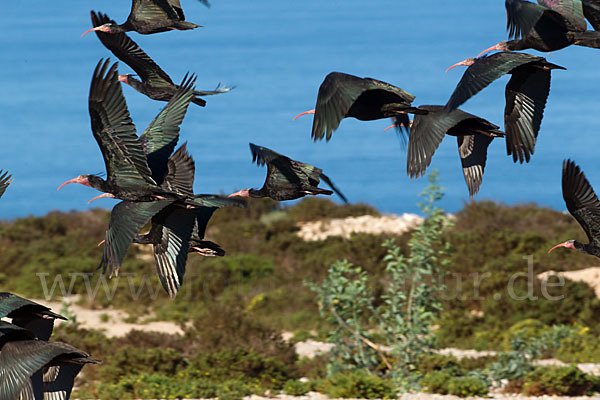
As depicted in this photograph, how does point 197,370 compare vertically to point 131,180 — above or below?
below

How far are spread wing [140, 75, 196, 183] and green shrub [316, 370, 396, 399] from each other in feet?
20.1

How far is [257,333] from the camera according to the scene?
13.4m

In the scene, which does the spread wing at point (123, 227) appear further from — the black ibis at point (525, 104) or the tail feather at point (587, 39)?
the tail feather at point (587, 39)

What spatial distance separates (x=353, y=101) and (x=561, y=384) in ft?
25.8

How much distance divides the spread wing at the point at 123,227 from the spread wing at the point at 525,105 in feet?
5.75

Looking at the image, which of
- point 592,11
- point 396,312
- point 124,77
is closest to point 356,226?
point 396,312

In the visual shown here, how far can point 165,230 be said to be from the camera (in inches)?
184

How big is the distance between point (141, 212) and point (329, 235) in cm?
2066

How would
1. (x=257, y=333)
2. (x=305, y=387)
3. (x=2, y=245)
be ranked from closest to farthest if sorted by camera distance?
(x=305, y=387) → (x=257, y=333) → (x=2, y=245)

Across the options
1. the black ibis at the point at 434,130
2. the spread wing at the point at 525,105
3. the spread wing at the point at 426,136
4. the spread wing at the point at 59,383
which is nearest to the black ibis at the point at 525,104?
the spread wing at the point at 525,105

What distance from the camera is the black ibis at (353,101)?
414 cm

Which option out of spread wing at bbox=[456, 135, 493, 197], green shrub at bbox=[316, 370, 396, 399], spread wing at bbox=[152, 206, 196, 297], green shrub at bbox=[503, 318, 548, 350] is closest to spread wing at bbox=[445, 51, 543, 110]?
spread wing at bbox=[456, 135, 493, 197]

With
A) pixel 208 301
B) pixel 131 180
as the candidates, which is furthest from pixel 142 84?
pixel 208 301

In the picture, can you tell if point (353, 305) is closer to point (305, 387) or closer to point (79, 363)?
point (305, 387)
